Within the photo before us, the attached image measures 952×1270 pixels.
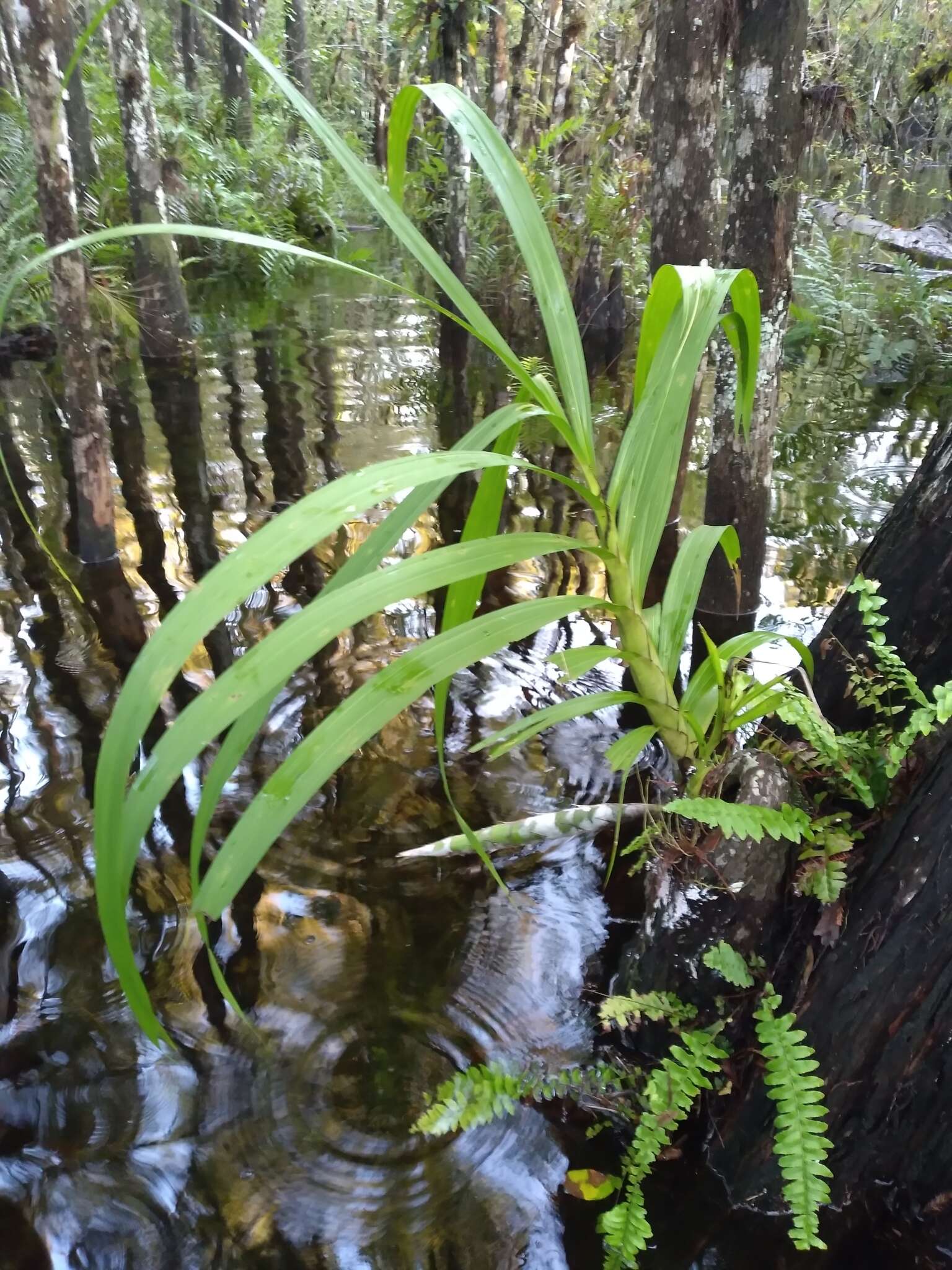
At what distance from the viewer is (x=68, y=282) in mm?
3670

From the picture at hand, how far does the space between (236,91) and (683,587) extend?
604 inches

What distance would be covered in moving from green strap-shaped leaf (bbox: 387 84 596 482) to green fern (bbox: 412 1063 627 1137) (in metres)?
1.11

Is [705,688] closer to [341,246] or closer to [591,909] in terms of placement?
[591,909]

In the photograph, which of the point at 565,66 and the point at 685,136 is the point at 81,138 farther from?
the point at 685,136

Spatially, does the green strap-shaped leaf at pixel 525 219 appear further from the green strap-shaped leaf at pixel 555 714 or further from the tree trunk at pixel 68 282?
the tree trunk at pixel 68 282

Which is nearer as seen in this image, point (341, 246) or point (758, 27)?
point (758, 27)

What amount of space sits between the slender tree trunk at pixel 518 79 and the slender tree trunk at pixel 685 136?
6.24 metres

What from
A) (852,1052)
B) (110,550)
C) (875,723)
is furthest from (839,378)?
(852,1052)

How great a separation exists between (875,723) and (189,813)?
6.40ft

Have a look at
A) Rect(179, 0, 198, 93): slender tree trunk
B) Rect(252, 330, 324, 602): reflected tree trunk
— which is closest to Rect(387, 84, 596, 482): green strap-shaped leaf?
Rect(252, 330, 324, 602): reflected tree trunk

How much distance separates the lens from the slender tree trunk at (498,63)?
8.02m

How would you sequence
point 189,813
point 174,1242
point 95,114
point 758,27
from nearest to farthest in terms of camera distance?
point 174,1242 → point 189,813 → point 758,27 → point 95,114

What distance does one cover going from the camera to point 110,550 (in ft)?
13.7

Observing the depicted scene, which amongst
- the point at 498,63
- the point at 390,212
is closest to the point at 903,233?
the point at 498,63
